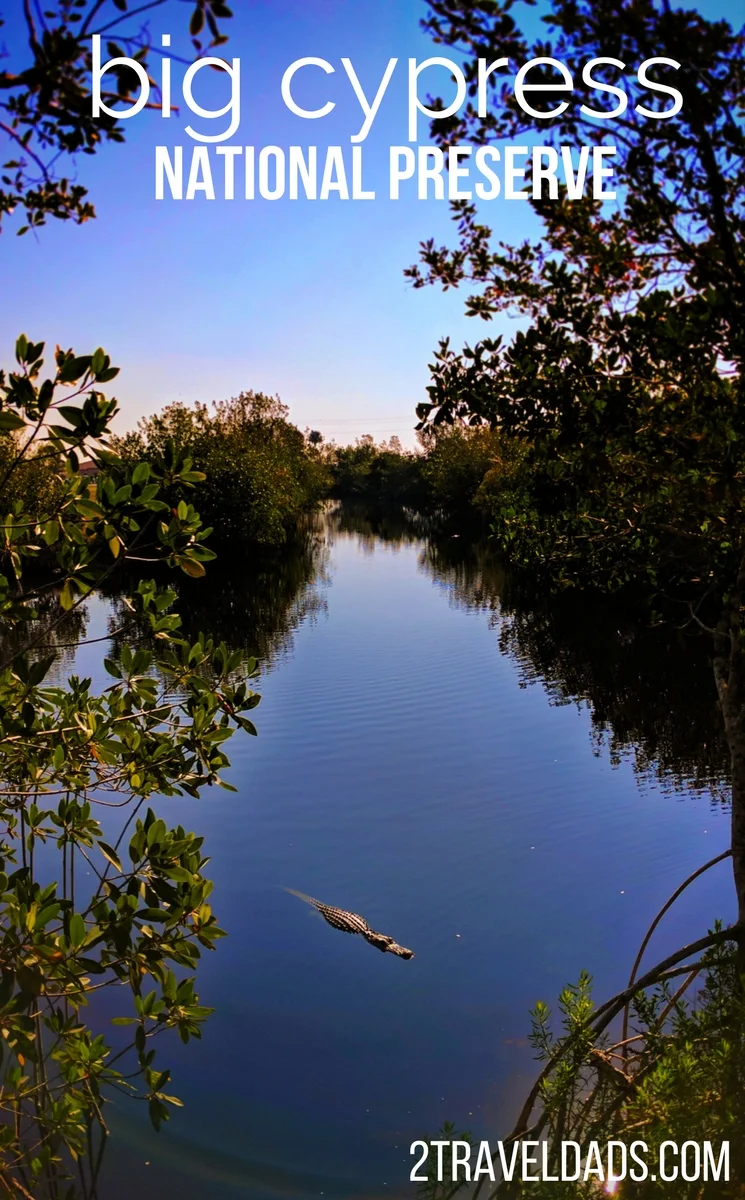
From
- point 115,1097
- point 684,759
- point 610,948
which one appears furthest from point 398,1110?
point 684,759

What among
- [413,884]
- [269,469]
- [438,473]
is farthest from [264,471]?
[413,884]

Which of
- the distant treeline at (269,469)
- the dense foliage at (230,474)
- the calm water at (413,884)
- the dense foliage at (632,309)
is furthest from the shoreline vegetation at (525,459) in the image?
the dense foliage at (230,474)

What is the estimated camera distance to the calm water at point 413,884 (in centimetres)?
650

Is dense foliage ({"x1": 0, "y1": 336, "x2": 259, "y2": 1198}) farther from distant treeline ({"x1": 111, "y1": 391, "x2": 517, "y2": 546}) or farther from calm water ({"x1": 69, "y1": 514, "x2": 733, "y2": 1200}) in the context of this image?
distant treeline ({"x1": 111, "y1": 391, "x2": 517, "y2": 546})

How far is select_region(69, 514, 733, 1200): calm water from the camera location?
6.50 meters

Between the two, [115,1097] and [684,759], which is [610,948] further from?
[684,759]

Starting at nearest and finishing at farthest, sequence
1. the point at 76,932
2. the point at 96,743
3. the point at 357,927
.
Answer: the point at 76,932, the point at 96,743, the point at 357,927

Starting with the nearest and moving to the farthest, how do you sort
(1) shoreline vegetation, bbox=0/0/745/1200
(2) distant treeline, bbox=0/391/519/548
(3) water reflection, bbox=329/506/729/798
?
(1) shoreline vegetation, bbox=0/0/745/1200 < (3) water reflection, bbox=329/506/729/798 < (2) distant treeline, bbox=0/391/519/548

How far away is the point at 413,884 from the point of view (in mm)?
9977
